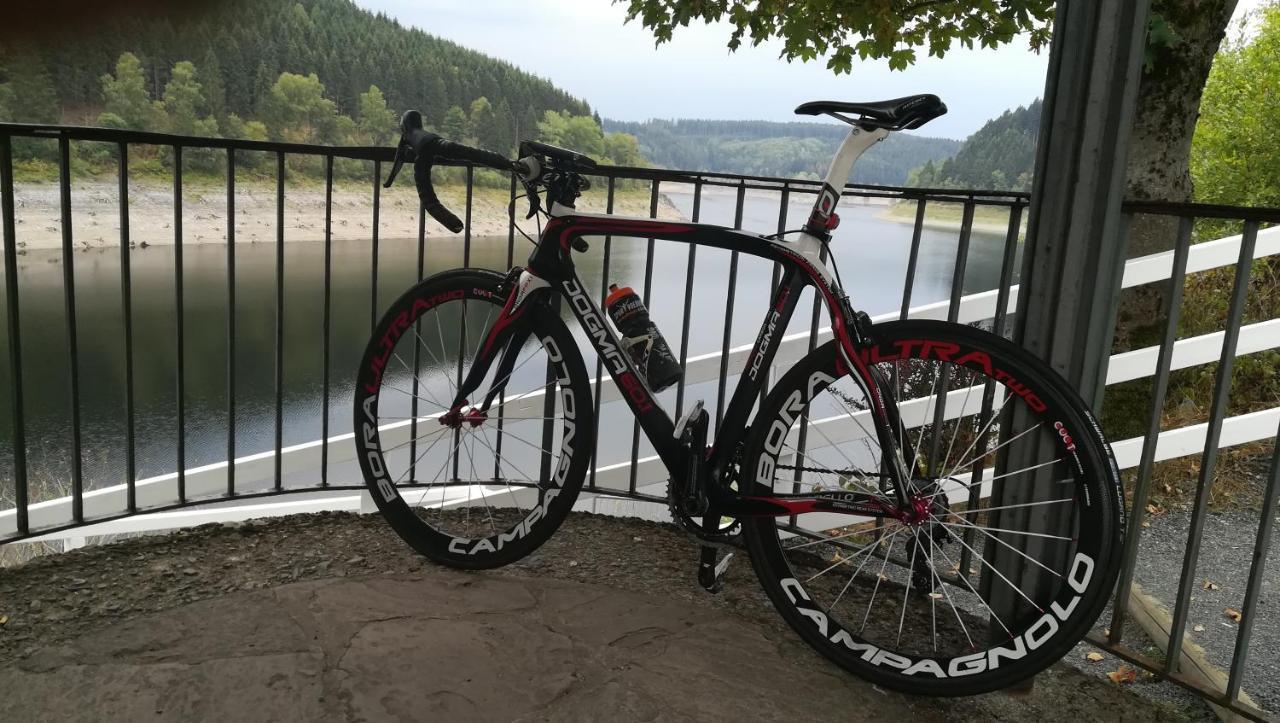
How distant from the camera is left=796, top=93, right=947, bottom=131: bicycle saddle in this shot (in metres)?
1.68

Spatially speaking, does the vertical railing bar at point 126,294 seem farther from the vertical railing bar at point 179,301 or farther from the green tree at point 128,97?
the green tree at point 128,97

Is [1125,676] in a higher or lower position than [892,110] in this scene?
lower

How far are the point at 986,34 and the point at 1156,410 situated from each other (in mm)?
5182

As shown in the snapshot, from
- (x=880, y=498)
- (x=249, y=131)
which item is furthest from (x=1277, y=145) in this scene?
(x=249, y=131)

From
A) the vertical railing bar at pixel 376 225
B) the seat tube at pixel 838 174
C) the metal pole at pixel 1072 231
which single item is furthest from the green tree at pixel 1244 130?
the vertical railing bar at pixel 376 225

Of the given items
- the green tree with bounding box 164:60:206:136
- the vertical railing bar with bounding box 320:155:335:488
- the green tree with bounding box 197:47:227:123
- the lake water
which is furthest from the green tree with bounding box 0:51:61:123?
the vertical railing bar with bounding box 320:155:335:488

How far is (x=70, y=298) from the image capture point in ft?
7.01

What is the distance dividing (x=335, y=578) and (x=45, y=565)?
2.32 ft

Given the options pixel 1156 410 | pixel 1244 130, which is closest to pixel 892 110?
pixel 1156 410

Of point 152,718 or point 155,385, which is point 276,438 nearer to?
point 152,718

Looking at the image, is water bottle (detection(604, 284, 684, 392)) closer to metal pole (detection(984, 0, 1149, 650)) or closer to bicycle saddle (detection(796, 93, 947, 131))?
bicycle saddle (detection(796, 93, 947, 131))

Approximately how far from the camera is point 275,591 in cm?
203

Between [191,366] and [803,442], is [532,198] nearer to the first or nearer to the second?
[803,442]

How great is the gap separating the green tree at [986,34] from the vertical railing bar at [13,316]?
4.05 meters
